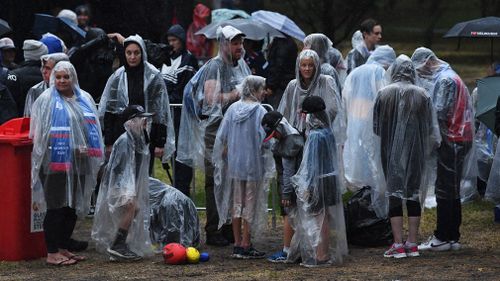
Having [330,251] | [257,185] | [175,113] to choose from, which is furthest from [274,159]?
[175,113]

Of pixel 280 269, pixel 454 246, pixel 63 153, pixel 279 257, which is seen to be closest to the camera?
pixel 280 269

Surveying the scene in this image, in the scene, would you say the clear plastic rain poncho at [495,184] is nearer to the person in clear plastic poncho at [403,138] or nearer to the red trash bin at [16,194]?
the person in clear plastic poncho at [403,138]

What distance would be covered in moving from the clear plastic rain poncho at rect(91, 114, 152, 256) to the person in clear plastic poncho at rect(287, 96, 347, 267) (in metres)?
1.32

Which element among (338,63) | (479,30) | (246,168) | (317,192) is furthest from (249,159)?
(338,63)

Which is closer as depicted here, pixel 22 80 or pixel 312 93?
pixel 312 93

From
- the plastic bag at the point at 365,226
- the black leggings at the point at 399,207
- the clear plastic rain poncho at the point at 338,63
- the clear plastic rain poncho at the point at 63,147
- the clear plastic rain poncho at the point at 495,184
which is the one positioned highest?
the clear plastic rain poncho at the point at 338,63

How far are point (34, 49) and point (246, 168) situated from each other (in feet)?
9.16

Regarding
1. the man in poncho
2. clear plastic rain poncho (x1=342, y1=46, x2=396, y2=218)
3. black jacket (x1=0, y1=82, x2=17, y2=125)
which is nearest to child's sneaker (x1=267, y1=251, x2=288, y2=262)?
the man in poncho

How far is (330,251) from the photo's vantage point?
8977 mm

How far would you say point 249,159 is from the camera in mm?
9242

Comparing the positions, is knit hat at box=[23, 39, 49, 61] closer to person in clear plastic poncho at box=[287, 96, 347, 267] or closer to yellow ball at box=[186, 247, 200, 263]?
yellow ball at box=[186, 247, 200, 263]

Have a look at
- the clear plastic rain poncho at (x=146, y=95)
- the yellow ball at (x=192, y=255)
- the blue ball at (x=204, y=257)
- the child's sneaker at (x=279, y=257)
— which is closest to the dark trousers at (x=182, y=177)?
the clear plastic rain poncho at (x=146, y=95)

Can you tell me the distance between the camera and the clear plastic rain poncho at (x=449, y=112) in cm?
934

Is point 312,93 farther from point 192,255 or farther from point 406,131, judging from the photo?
point 192,255
